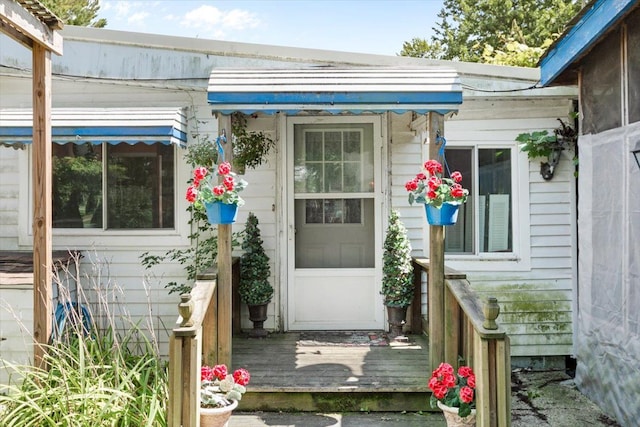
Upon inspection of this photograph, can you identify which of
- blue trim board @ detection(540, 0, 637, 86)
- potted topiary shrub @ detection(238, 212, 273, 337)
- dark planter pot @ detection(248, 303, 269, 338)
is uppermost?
blue trim board @ detection(540, 0, 637, 86)

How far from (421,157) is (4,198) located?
450cm

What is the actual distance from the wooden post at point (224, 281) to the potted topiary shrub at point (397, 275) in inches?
66.3

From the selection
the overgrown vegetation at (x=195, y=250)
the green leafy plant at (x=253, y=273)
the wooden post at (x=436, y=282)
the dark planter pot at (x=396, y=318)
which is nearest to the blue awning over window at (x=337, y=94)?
the wooden post at (x=436, y=282)

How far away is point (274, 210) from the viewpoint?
17.5ft

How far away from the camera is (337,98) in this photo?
12.7 ft

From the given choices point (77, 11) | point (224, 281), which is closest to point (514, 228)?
point (224, 281)

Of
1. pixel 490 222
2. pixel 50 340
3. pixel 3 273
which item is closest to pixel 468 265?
pixel 490 222

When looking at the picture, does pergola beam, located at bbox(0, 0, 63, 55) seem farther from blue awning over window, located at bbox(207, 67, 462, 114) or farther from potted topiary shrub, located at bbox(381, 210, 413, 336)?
potted topiary shrub, located at bbox(381, 210, 413, 336)

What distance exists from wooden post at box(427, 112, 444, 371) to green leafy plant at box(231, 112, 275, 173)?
1.95 meters

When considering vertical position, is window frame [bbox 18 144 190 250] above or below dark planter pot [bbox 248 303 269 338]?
above

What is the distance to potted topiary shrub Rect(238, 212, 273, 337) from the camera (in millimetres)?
4980

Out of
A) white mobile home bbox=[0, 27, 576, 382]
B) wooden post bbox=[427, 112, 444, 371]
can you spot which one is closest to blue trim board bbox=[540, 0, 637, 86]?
white mobile home bbox=[0, 27, 576, 382]

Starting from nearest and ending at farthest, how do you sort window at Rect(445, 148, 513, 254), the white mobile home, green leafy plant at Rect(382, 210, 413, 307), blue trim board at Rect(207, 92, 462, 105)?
blue trim board at Rect(207, 92, 462, 105)
green leafy plant at Rect(382, 210, 413, 307)
the white mobile home
window at Rect(445, 148, 513, 254)

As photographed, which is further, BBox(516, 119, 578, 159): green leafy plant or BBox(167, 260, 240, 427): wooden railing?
BBox(516, 119, 578, 159): green leafy plant
